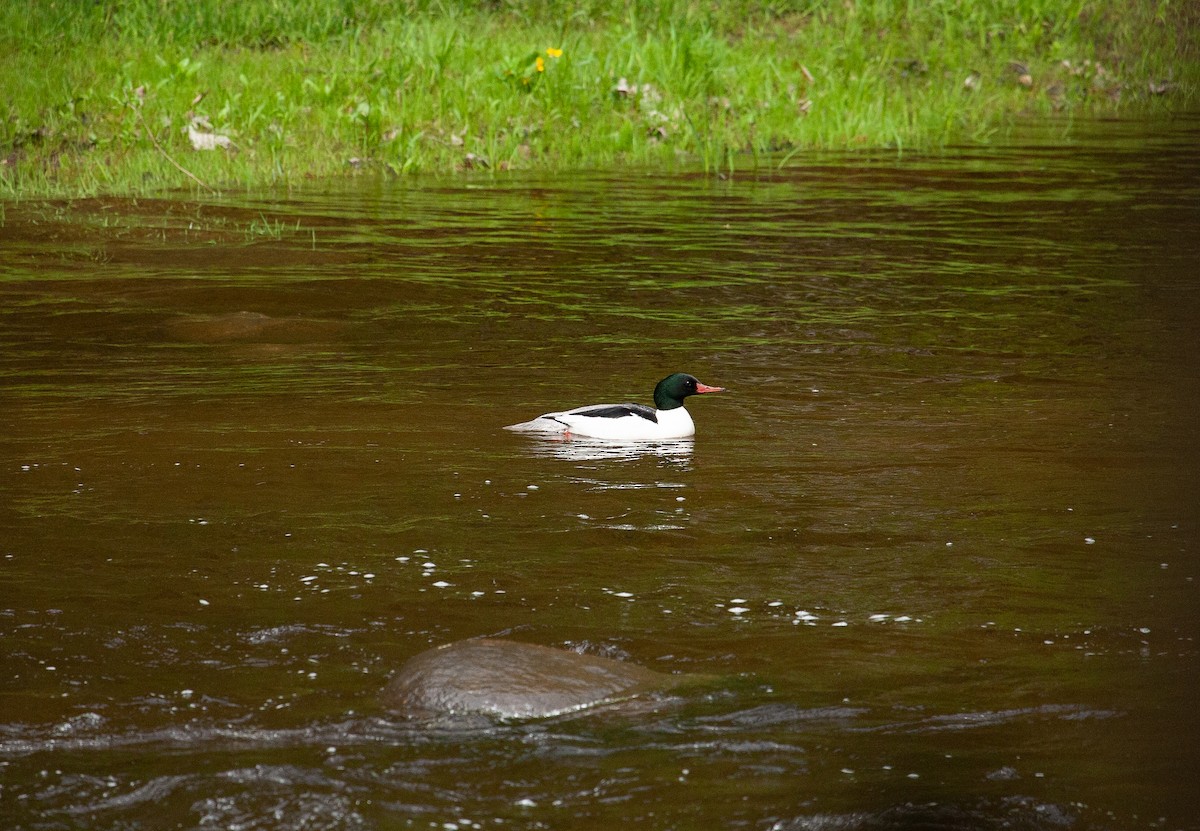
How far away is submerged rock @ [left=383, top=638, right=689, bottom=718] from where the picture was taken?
16.4 ft

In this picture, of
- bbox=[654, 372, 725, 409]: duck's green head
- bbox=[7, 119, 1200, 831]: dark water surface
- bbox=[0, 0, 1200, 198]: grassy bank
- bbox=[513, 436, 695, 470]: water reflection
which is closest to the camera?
bbox=[7, 119, 1200, 831]: dark water surface

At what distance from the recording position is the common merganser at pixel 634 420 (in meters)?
8.45

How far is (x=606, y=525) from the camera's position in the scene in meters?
7.06

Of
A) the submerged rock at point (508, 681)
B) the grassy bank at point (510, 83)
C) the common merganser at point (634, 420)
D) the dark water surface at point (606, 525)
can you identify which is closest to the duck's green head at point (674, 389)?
the common merganser at point (634, 420)

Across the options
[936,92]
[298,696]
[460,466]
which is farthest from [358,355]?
[936,92]

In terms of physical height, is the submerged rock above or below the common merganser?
below

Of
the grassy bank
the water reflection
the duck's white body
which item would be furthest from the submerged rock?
the grassy bank

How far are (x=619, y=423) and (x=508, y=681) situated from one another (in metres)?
3.61

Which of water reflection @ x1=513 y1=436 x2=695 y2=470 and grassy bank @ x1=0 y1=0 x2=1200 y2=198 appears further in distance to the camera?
grassy bank @ x1=0 y1=0 x2=1200 y2=198

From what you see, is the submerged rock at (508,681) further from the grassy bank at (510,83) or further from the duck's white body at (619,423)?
the grassy bank at (510,83)

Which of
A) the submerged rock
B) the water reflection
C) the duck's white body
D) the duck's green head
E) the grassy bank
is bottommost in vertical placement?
the submerged rock

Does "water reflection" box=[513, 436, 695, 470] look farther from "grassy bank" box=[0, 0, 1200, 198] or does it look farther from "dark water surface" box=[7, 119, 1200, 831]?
"grassy bank" box=[0, 0, 1200, 198]

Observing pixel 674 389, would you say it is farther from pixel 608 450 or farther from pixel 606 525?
pixel 606 525

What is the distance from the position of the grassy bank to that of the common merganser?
9.08 m
